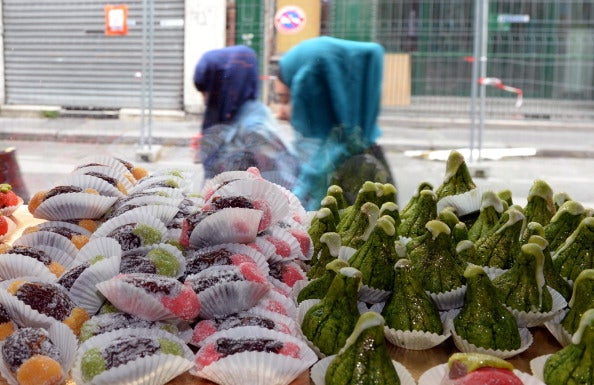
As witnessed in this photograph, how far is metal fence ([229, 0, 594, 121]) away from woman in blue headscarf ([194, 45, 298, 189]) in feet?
5.30

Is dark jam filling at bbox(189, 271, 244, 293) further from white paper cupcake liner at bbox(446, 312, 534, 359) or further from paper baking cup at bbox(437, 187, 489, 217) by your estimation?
paper baking cup at bbox(437, 187, 489, 217)

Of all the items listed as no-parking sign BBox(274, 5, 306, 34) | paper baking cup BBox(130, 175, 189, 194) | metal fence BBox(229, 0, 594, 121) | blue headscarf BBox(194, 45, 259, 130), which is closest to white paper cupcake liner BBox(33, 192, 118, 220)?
paper baking cup BBox(130, 175, 189, 194)

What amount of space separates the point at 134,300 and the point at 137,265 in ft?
0.40

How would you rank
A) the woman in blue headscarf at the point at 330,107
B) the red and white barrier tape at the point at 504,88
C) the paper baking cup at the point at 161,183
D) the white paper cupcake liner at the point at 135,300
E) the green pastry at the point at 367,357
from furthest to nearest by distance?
1. the red and white barrier tape at the point at 504,88
2. the woman in blue headscarf at the point at 330,107
3. the paper baking cup at the point at 161,183
4. the white paper cupcake liner at the point at 135,300
5. the green pastry at the point at 367,357

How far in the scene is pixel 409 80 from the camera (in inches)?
194

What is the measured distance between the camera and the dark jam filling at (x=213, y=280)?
1369 millimetres

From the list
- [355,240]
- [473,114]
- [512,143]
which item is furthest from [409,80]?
[355,240]

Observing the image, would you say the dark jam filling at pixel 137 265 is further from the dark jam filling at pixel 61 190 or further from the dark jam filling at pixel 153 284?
the dark jam filling at pixel 61 190

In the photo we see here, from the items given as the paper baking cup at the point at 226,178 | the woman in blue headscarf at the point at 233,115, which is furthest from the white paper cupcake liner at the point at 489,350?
the woman in blue headscarf at the point at 233,115

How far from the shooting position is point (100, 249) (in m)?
1.49

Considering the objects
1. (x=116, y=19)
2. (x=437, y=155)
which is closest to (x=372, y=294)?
(x=116, y=19)

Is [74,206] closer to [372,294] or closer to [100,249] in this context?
[100,249]

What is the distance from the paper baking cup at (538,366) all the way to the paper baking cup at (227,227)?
56 cm

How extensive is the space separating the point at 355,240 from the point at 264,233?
0.19 meters
